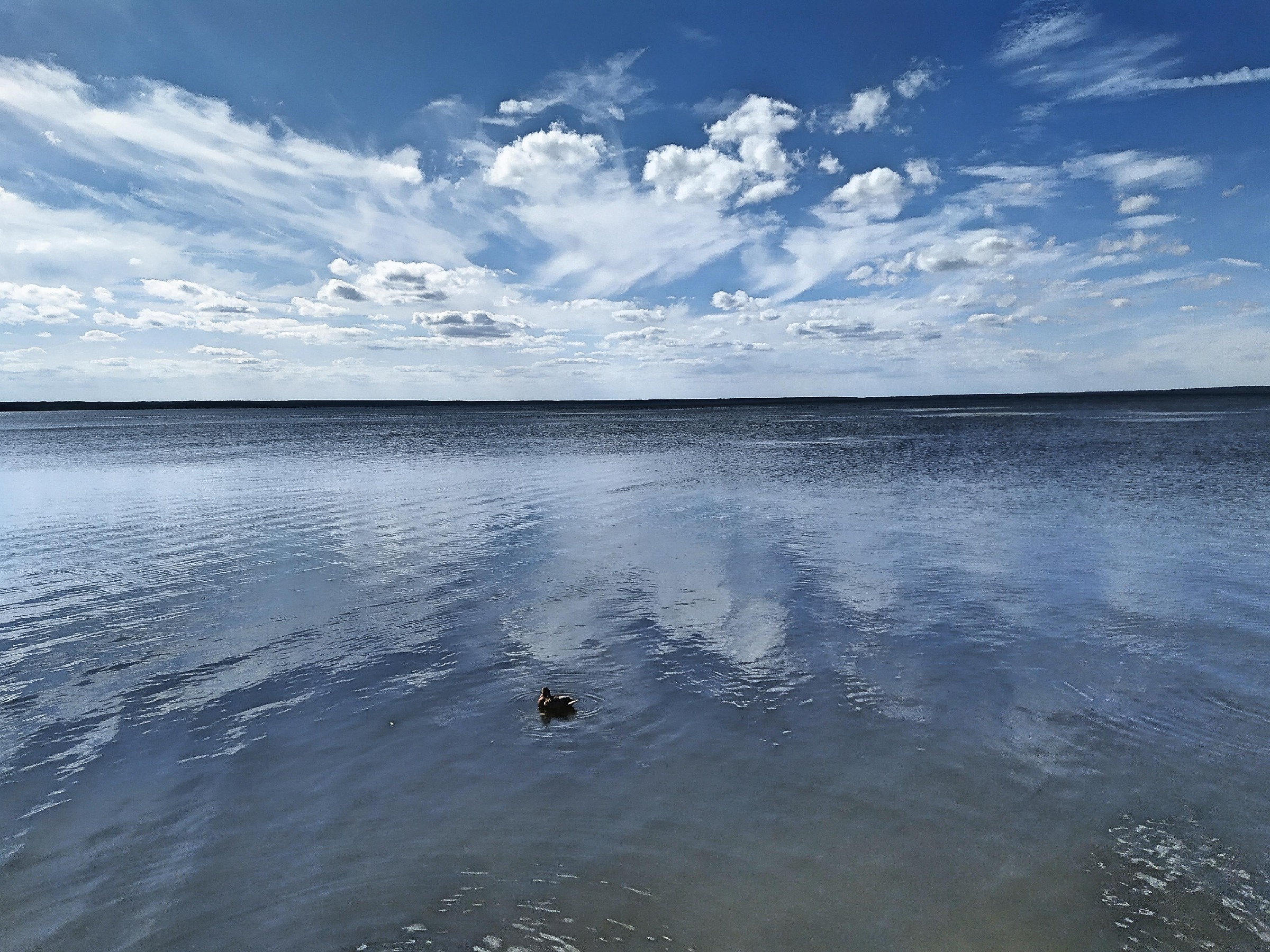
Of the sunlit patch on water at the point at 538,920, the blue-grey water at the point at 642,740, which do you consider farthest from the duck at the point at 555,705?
the sunlit patch on water at the point at 538,920

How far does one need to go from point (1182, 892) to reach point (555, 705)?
7485mm

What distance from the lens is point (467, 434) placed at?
10119 centimetres

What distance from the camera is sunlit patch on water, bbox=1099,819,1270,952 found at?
6.14 meters

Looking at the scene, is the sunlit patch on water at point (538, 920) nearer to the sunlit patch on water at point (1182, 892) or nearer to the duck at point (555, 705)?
the duck at point (555, 705)

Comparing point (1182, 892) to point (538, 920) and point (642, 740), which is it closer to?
point (642, 740)

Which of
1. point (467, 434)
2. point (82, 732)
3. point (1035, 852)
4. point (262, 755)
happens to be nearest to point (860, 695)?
point (1035, 852)

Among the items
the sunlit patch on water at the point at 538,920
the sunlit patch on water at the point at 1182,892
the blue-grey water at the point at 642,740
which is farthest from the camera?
the blue-grey water at the point at 642,740

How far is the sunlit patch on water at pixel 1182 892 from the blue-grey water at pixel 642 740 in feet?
0.10

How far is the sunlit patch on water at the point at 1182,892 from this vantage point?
614cm

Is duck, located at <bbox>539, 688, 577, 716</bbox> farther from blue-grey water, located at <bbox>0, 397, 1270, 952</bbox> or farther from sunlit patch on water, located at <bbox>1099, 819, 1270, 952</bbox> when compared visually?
sunlit patch on water, located at <bbox>1099, 819, 1270, 952</bbox>

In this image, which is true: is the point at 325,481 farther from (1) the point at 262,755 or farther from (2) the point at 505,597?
(1) the point at 262,755

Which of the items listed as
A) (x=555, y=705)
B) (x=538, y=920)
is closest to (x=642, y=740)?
(x=555, y=705)

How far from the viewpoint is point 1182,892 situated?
21.8 feet

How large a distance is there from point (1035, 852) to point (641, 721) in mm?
5068
